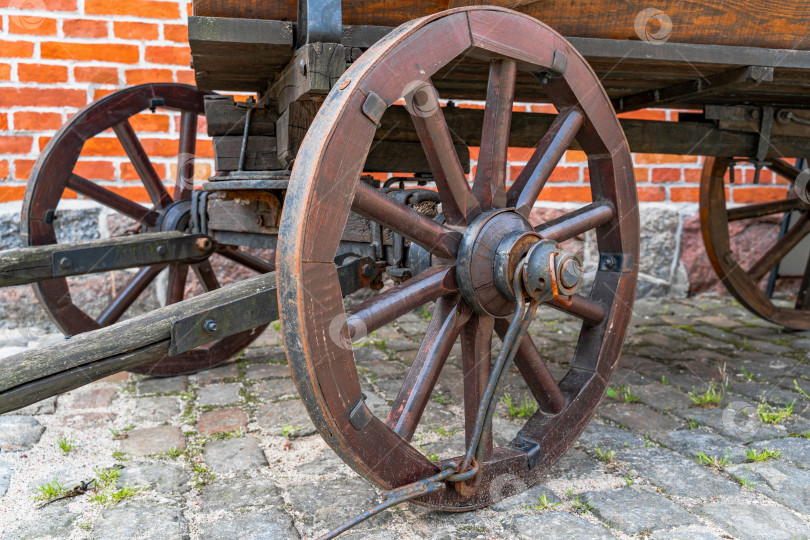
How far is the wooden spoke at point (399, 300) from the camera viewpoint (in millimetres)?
1393

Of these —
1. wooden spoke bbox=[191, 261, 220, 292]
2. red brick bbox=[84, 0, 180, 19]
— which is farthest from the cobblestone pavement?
red brick bbox=[84, 0, 180, 19]

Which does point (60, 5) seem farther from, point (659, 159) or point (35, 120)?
point (659, 159)

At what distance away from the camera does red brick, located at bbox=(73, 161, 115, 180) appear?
3367 millimetres

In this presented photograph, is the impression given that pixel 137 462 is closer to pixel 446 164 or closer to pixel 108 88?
pixel 446 164

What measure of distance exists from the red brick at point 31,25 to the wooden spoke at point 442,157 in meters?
2.60

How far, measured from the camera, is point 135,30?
135 inches

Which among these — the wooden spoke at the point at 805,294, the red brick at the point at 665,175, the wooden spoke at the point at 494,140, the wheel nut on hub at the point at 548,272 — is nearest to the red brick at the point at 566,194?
the red brick at the point at 665,175

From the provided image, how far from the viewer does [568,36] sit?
Answer: 180 cm

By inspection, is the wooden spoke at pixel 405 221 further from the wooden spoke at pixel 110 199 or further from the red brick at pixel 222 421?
the wooden spoke at pixel 110 199

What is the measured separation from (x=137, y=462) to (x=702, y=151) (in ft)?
7.08

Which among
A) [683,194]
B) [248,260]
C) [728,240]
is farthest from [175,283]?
[683,194]

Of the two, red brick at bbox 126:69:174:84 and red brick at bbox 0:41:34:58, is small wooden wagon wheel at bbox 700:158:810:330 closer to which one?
red brick at bbox 126:69:174:84

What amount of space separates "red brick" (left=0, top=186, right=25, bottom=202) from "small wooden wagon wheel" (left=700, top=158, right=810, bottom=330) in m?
3.27

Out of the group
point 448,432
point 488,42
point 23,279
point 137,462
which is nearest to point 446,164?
point 488,42
